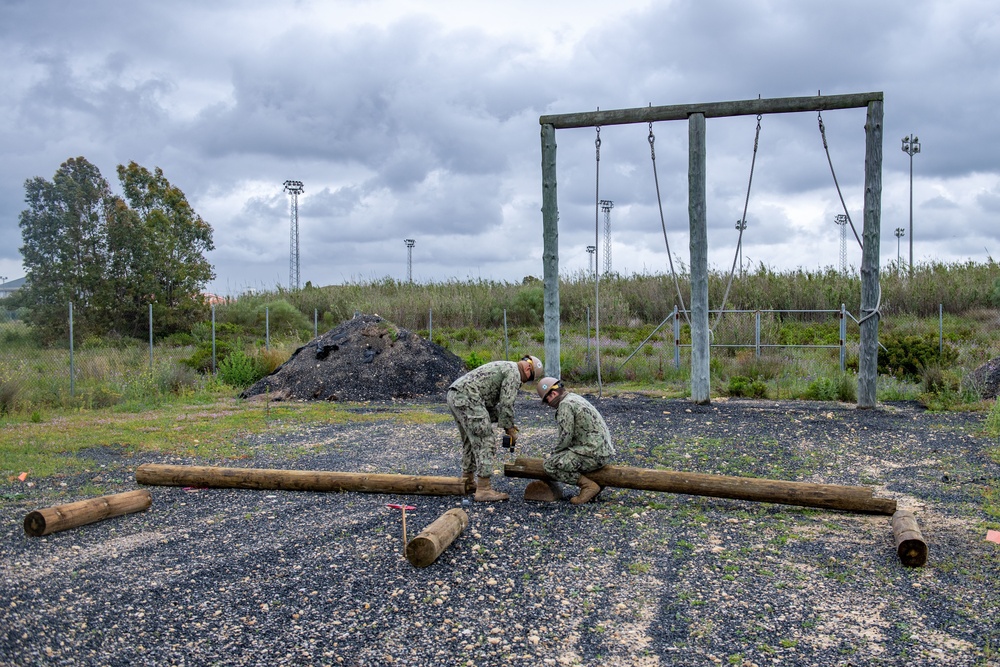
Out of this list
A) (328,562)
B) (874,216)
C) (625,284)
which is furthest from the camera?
(625,284)

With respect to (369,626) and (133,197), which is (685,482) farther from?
(133,197)

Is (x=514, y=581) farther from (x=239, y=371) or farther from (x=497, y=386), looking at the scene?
(x=239, y=371)

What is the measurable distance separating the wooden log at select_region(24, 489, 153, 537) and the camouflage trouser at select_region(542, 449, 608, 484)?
12.8 ft

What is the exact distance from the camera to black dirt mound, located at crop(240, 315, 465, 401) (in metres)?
17.0

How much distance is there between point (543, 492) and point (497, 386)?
1.09 metres

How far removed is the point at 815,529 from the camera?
694 centimetres

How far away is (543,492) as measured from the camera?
7.75 metres

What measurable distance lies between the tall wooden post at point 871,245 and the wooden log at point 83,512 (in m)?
10.7

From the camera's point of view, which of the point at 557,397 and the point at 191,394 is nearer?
the point at 557,397

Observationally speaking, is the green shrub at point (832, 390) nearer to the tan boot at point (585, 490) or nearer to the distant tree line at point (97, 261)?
the tan boot at point (585, 490)

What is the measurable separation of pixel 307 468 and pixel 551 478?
11.3ft

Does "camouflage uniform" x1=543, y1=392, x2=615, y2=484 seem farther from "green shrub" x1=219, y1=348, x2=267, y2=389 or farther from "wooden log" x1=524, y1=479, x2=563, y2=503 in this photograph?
"green shrub" x1=219, y1=348, x2=267, y2=389

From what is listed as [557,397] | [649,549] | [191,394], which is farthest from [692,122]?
[191,394]

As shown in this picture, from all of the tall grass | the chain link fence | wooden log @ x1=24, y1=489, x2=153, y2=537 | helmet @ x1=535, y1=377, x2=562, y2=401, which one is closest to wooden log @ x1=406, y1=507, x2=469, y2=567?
helmet @ x1=535, y1=377, x2=562, y2=401
